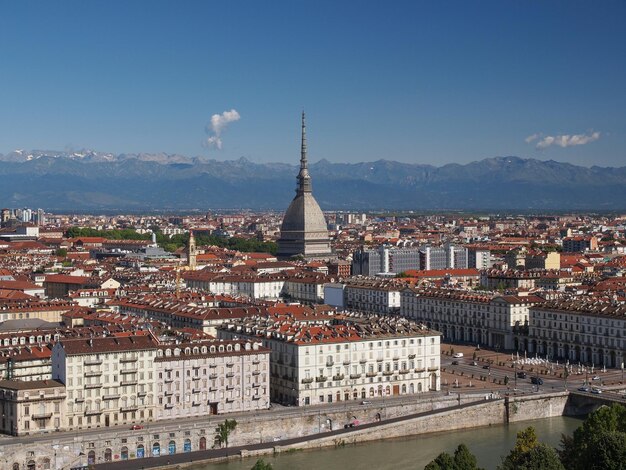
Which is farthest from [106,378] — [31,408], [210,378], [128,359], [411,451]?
[411,451]

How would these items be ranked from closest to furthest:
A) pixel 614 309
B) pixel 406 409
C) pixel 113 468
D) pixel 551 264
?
pixel 113 468
pixel 406 409
pixel 614 309
pixel 551 264

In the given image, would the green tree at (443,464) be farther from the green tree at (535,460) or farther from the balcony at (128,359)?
the balcony at (128,359)

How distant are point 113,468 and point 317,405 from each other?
9.66 m

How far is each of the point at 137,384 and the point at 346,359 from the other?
8.20 m

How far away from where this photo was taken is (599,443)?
1105 inches

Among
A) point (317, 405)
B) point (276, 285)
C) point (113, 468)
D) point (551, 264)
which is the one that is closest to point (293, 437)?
point (317, 405)

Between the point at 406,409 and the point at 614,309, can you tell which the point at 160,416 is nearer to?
the point at 406,409

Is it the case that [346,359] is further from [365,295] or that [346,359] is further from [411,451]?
[365,295]

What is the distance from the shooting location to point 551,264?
9450 centimetres

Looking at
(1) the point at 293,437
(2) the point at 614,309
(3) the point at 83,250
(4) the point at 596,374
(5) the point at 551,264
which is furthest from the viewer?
(3) the point at 83,250

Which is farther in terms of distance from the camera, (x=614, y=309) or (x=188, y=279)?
(x=188, y=279)

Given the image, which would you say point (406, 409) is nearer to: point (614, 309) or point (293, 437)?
→ point (293, 437)

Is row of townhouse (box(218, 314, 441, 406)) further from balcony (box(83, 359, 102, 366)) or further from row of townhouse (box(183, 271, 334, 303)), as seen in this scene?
row of townhouse (box(183, 271, 334, 303))

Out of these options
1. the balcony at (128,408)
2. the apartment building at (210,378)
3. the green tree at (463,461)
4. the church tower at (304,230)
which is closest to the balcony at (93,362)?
the balcony at (128,408)
